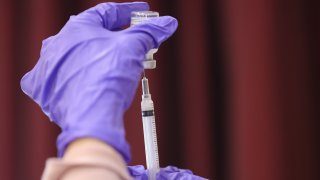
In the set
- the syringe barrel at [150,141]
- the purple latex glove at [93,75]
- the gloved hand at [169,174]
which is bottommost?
the gloved hand at [169,174]

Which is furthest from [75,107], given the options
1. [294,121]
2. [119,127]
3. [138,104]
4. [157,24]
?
[294,121]

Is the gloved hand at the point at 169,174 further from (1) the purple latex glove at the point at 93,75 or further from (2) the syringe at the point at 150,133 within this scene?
(1) the purple latex glove at the point at 93,75

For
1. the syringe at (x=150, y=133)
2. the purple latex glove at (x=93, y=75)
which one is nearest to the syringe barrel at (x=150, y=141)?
the syringe at (x=150, y=133)

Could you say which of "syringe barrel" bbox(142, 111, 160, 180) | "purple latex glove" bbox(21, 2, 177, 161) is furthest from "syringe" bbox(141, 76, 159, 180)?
"purple latex glove" bbox(21, 2, 177, 161)

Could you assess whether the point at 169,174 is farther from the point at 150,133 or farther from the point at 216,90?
the point at 216,90

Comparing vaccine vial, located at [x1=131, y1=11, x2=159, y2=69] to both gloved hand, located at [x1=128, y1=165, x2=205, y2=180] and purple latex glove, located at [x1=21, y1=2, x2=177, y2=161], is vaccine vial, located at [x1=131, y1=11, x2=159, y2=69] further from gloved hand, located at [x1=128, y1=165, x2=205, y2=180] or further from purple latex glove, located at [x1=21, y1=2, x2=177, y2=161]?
gloved hand, located at [x1=128, y1=165, x2=205, y2=180]

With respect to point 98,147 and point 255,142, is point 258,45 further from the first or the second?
point 98,147

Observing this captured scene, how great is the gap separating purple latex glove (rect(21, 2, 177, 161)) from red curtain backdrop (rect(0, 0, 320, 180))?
198 mm

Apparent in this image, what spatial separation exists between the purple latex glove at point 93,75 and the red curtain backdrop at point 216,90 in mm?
198

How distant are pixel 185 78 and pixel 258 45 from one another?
18 centimetres

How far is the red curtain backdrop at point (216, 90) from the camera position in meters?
0.89

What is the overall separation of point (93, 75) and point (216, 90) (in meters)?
0.44

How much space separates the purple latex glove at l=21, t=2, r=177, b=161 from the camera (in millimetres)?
507

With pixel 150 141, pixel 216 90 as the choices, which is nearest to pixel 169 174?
pixel 150 141
